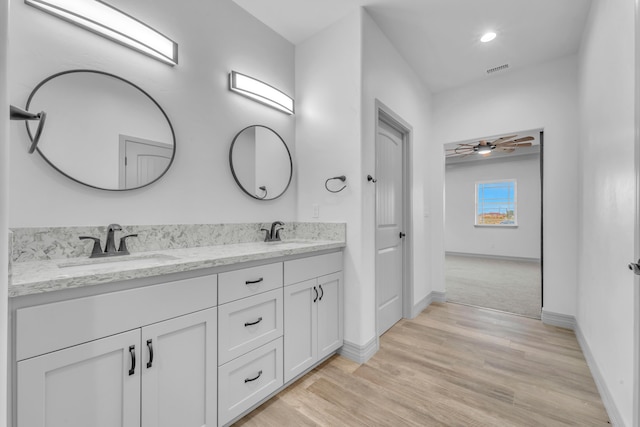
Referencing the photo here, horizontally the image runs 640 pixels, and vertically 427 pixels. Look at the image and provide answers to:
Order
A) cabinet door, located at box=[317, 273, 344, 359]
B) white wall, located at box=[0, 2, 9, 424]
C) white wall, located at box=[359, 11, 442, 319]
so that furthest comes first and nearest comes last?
white wall, located at box=[359, 11, 442, 319]
cabinet door, located at box=[317, 273, 344, 359]
white wall, located at box=[0, 2, 9, 424]

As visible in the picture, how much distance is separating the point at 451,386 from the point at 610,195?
5.01 ft

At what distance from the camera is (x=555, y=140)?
113 inches

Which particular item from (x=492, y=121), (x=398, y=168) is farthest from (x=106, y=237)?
(x=492, y=121)

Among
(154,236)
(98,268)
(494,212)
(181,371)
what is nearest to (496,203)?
(494,212)

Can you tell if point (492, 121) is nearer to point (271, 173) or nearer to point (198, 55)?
point (271, 173)

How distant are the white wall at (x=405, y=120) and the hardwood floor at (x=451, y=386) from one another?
0.57 meters

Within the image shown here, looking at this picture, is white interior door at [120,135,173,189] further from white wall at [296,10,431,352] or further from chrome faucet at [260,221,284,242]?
white wall at [296,10,431,352]

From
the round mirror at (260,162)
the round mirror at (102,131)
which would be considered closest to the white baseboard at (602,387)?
the round mirror at (260,162)

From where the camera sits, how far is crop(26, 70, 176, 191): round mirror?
1350mm

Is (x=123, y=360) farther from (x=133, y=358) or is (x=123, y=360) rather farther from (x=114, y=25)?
(x=114, y=25)

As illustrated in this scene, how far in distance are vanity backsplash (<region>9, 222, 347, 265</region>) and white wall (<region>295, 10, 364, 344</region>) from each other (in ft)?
0.42

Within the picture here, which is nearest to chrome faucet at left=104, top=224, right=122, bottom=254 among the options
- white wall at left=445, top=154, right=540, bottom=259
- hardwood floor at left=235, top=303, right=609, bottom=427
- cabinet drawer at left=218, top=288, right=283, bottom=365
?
cabinet drawer at left=218, top=288, right=283, bottom=365

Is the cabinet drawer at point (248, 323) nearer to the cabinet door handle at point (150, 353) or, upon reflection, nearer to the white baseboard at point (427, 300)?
the cabinet door handle at point (150, 353)

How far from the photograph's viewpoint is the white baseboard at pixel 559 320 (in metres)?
2.75
